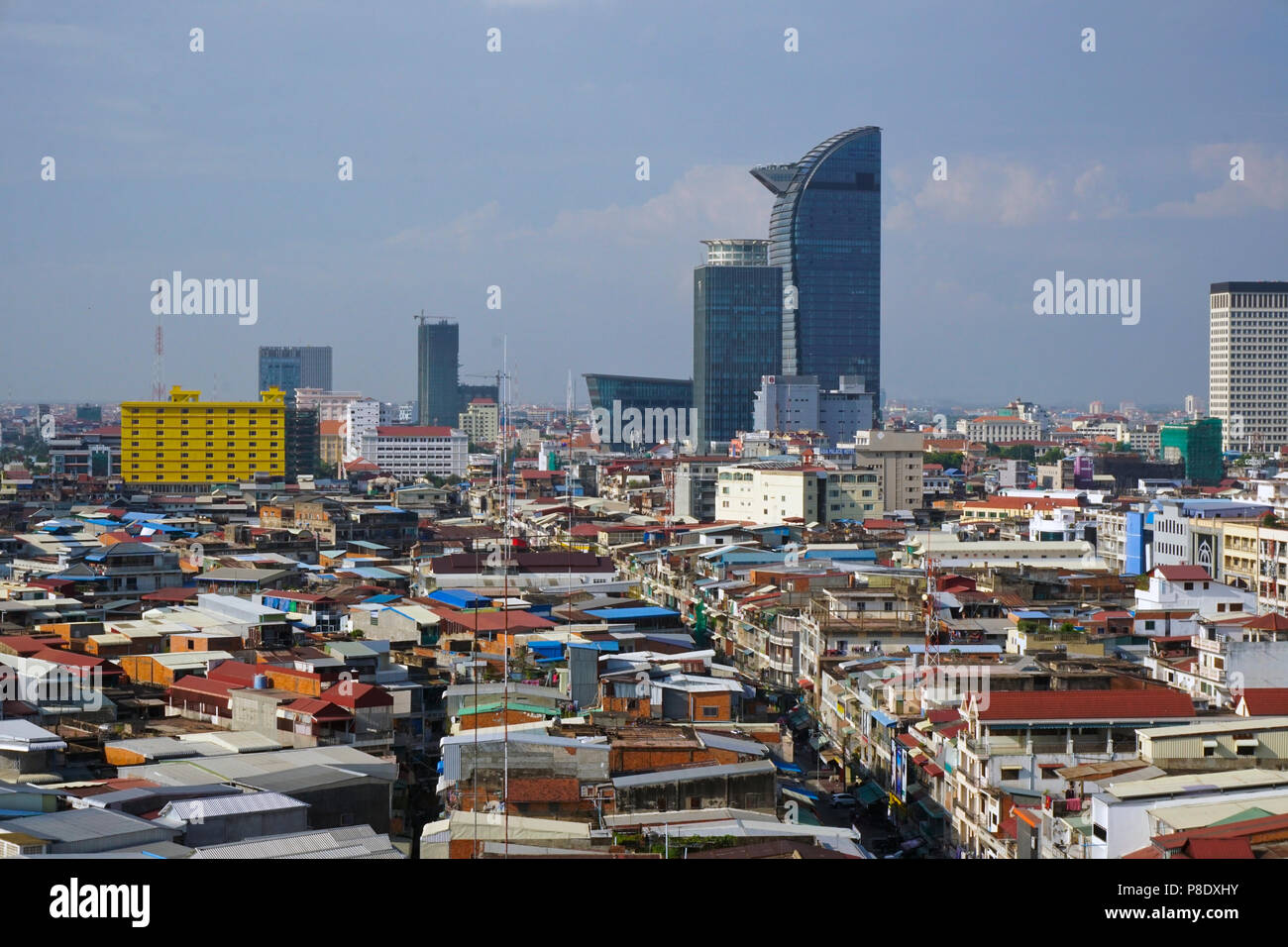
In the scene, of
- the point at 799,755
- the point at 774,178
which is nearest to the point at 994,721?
the point at 799,755

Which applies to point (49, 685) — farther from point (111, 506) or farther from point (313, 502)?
point (111, 506)

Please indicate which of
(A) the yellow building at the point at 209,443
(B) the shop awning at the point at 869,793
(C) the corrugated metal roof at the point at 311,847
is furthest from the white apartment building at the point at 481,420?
(C) the corrugated metal roof at the point at 311,847

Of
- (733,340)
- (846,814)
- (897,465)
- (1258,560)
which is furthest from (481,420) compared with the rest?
(846,814)

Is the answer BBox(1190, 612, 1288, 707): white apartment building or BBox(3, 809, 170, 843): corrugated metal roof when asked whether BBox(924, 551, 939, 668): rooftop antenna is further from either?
BBox(3, 809, 170, 843): corrugated metal roof

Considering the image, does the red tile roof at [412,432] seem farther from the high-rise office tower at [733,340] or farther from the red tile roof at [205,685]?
the red tile roof at [205,685]
